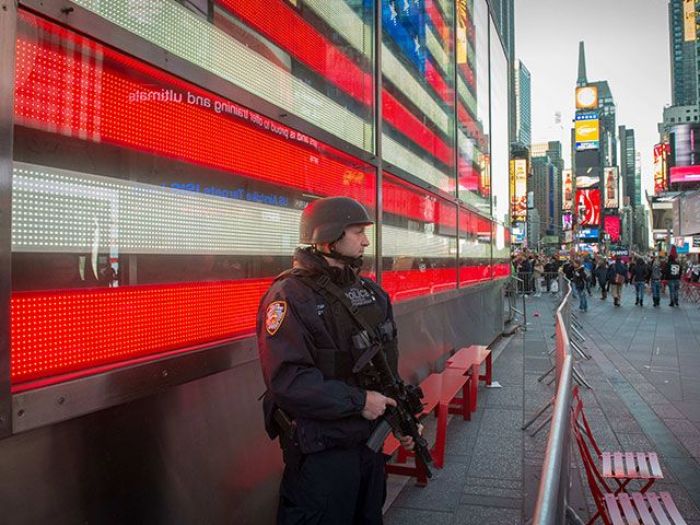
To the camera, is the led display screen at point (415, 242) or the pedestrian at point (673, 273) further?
the pedestrian at point (673, 273)

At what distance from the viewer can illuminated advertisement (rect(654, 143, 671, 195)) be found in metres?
61.5

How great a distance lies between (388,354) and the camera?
2.77 meters

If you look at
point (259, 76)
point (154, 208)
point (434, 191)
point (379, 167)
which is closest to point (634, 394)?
point (434, 191)

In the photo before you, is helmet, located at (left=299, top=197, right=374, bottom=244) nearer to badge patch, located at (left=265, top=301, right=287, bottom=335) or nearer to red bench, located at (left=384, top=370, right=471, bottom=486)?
badge patch, located at (left=265, top=301, right=287, bottom=335)

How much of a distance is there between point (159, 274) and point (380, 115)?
133 inches

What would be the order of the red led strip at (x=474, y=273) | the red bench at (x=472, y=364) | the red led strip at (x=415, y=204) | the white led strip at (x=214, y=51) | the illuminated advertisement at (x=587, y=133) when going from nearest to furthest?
the white led strip at (x=214, y=51) < the red led strip at (x=415, y=204) < the red bench at (x=472, y=364) < the red led strip at (x=474, y=273) < the illuminated advertisement at (x=587, y=133)

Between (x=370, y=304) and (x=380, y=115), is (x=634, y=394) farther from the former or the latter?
(x=370, y=304)

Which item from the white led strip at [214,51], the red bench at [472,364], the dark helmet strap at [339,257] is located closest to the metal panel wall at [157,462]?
the dark helmet strap at [339,257]

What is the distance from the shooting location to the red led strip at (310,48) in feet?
11.1

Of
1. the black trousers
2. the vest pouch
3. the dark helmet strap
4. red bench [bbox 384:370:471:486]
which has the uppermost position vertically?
the dark helmet strap

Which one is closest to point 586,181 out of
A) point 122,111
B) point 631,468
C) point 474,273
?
point 474,273

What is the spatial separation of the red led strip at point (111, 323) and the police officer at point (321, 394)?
0.45 metres

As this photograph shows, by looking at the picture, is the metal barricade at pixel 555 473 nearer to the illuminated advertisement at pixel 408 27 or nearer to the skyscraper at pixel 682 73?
the illuminated advertisement at pixel 408 27

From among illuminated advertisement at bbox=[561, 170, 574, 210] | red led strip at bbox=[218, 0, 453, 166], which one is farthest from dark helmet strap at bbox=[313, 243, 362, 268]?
illuminated advertisement at bbox=[561, 170, 574, 210]
